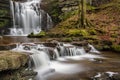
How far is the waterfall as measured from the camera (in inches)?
893

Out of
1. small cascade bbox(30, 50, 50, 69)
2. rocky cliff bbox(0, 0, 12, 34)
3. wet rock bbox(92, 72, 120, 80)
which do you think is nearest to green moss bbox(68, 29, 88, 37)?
small cascade bbox(30, 50, 50, 69)

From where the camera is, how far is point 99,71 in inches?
361

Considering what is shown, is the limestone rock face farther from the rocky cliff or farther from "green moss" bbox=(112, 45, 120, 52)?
the rocky cliff

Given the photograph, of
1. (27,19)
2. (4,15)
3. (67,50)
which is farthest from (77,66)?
(4,15)

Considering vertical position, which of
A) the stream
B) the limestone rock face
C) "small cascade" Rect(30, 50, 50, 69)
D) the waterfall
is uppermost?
the waterfall

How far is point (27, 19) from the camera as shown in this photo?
23.1m

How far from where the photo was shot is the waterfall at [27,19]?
2269 centimetres

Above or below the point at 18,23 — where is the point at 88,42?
below

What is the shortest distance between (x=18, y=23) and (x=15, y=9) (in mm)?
1695

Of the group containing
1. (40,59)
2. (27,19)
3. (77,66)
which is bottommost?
(77,66)

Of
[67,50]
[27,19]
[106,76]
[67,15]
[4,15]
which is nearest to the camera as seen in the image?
[106,76]

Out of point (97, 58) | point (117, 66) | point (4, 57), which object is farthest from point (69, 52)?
point (4, 57)

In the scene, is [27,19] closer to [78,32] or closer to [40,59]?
[78,32]

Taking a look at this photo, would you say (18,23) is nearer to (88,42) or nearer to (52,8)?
(52,8)
